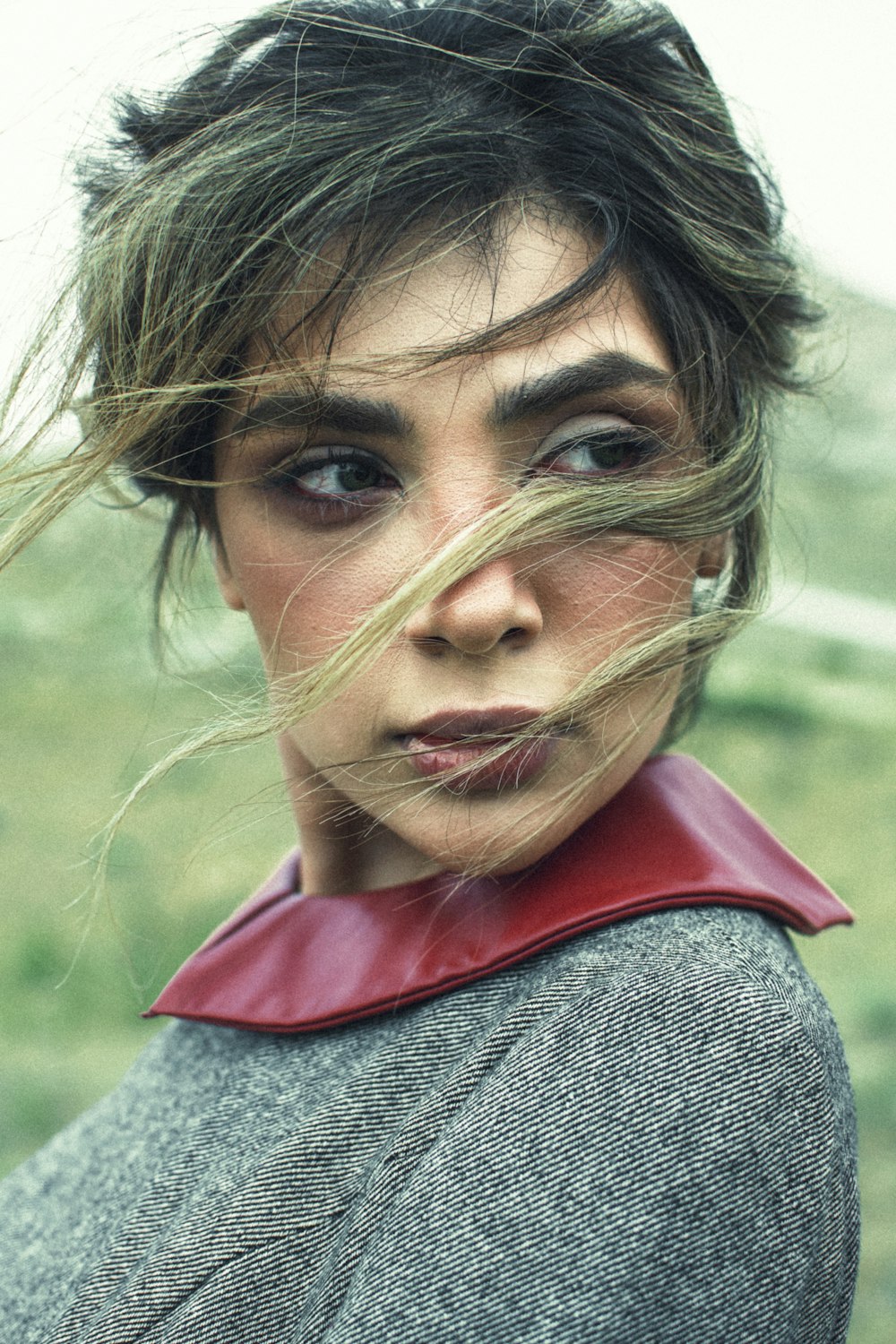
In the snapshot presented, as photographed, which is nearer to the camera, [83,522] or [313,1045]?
[313,1045]

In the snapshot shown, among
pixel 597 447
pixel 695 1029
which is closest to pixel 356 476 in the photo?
pixel 597 447

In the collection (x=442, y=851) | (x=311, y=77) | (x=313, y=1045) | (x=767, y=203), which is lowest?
(x=313, y=1045)

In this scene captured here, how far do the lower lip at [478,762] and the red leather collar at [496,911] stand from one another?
11 cm

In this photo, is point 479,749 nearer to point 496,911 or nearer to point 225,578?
point 496,911

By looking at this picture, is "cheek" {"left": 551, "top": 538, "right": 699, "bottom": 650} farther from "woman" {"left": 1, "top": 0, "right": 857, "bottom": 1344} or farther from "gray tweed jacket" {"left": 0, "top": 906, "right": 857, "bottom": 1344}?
"gray tweed jacket" {"left": 0, "top": 906, "right": 857, "bottom": 1344}

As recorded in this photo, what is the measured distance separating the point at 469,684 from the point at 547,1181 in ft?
1.40

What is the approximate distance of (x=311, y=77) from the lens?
1.22m

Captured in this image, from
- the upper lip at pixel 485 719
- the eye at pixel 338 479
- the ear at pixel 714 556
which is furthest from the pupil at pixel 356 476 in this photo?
the ear at pixel 714 556

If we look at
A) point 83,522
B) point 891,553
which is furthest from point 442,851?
point 891,553

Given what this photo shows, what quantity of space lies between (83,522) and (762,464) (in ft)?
5.40

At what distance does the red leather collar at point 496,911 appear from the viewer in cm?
111

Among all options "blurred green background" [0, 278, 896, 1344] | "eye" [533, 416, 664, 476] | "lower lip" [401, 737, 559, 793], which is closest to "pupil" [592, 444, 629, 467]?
"eye" [533, 416, 664, 476]

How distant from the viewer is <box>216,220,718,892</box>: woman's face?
1099mm

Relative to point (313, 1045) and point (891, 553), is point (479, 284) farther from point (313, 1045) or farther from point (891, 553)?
point (891, 553)
